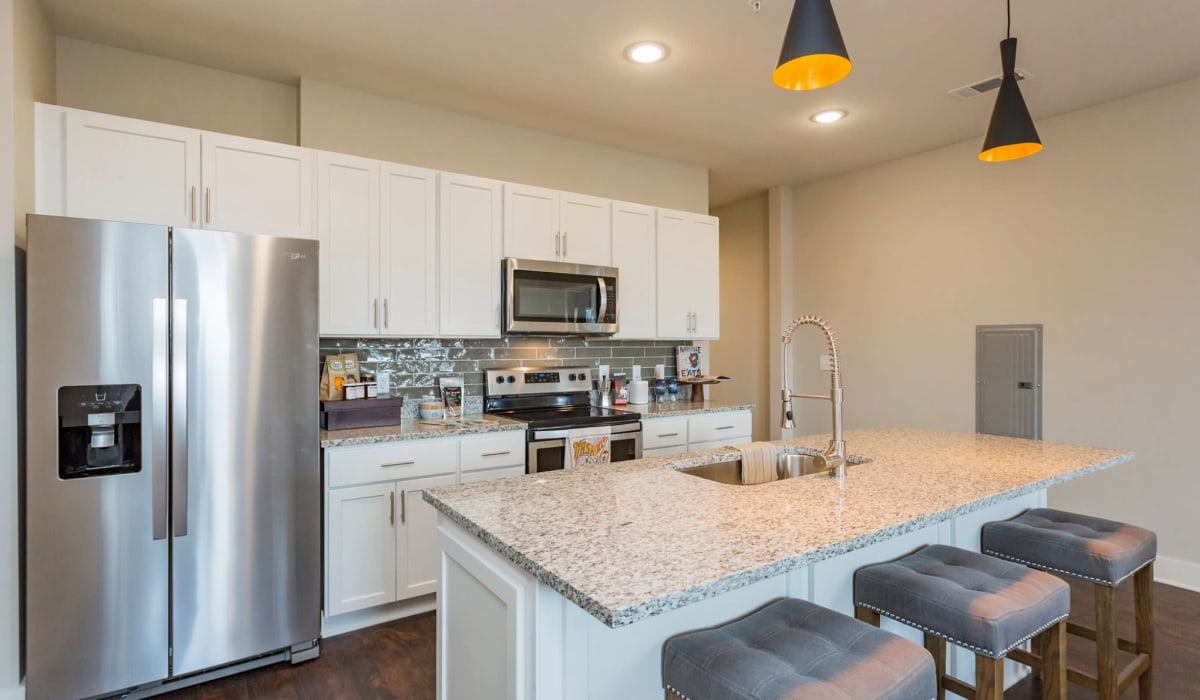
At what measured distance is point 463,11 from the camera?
2.48m

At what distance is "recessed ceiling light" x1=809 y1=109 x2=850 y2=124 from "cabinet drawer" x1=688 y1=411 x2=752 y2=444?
74.6 inches

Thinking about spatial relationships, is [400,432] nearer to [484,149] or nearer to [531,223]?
[531,223]

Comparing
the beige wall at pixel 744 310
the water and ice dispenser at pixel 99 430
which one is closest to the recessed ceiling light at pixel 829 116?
the beige wall at pixel 744 310

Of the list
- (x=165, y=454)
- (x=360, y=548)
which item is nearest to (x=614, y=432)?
(x=360, y=548)

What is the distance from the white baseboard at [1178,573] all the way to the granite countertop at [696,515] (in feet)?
5.69

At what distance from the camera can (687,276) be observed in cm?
418

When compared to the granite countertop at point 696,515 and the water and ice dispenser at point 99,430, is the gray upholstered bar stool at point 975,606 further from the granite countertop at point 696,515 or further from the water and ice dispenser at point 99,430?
the water and ice dispenser at point 99,430

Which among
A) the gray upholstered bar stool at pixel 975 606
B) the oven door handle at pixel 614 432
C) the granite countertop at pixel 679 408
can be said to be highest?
the granite countertop at pixel 679 408

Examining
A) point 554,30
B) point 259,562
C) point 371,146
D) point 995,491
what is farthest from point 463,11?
point 995,491

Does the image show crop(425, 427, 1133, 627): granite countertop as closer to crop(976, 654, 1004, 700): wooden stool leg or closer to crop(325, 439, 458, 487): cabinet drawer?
crop(976, 654, 1004, 700): wooden stool leg

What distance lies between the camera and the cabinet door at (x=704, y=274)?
4223 mm

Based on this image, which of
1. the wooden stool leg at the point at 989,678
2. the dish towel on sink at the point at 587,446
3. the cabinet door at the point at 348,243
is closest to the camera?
the wooden stool leg at the point at 989,678

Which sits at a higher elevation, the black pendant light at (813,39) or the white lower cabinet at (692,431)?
the black pendant light at (813,39)

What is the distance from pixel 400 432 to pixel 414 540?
500 mm
